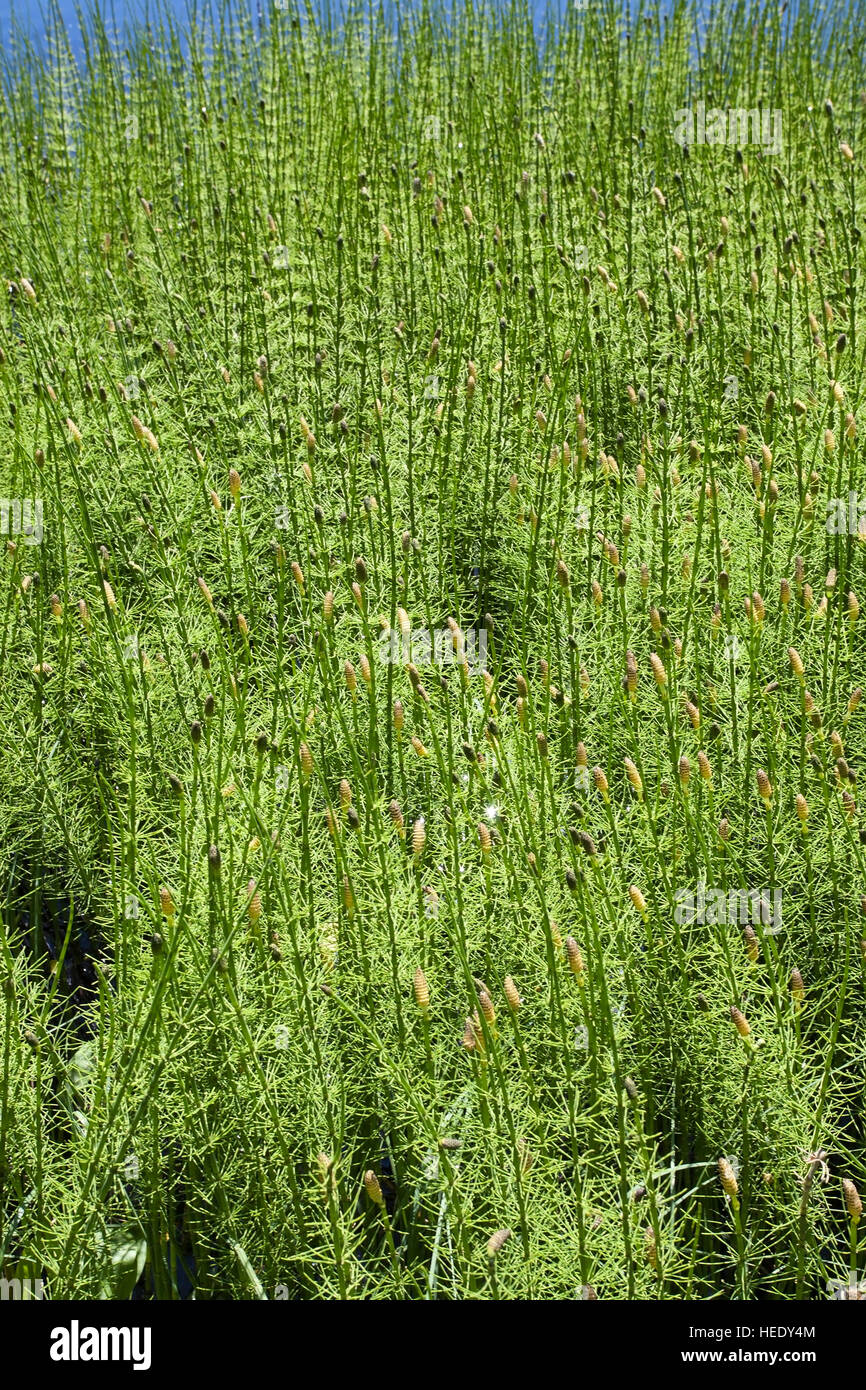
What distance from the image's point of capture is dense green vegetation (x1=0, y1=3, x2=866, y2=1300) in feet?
6.06

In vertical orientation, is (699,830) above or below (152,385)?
below

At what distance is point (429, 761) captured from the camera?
101 inches

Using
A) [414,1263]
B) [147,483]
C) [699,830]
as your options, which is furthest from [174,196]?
[414,1263]

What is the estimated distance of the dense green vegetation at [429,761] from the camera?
1.85 metres

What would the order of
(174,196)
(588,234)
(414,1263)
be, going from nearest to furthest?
(414,1263) < (588,234) < (174,196)

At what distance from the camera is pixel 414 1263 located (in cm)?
189

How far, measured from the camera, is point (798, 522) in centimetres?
297

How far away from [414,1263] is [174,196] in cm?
484
